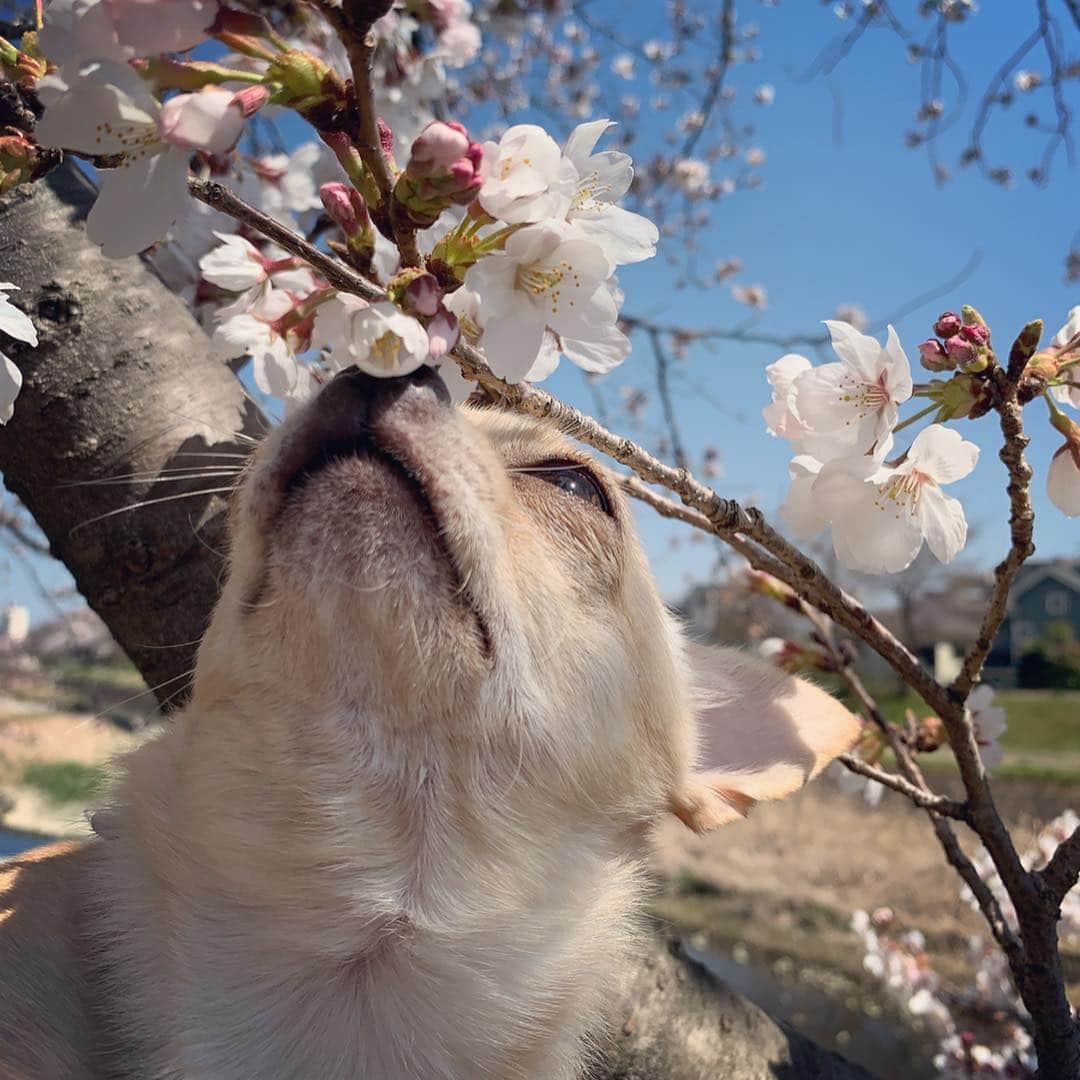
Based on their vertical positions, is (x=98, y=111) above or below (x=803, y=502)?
above

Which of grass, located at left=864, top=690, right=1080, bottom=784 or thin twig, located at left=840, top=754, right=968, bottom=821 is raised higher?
thin twig, located at left=840, top=754, right=968, bottom=821

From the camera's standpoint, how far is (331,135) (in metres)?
0.76

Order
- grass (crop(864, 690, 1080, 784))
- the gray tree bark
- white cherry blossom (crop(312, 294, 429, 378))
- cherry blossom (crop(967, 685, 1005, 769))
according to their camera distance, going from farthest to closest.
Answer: grass (crop(864, 690, 1080, 784)) < cherry blossom (crop(967, 685, 1005, 769)) < the gray tree bark < white cherry blossom (crop(312, 294, 429, 378))

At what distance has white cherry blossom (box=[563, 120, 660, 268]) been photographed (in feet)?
3.08

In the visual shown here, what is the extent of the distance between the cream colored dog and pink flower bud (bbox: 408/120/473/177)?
0.30 m

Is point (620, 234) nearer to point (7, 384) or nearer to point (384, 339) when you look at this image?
point (384, 339)

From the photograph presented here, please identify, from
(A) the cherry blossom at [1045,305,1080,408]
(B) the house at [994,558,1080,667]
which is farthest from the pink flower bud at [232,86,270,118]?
(B) the house at [994,558,1080,667]

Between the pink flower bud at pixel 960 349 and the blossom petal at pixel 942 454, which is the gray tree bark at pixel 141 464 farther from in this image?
the pink flower bud at pixel 960 349

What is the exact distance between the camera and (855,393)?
1.15m

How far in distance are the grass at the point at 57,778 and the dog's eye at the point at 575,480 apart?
1235 cm

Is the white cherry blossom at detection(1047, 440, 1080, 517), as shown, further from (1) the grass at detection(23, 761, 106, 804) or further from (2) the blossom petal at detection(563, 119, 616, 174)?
(1) the grass at detection(23, 761, 106, 804)

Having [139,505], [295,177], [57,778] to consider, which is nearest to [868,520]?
[139,505]

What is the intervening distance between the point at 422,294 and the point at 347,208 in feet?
0.72

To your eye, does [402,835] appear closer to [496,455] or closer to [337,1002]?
[337,1002]
